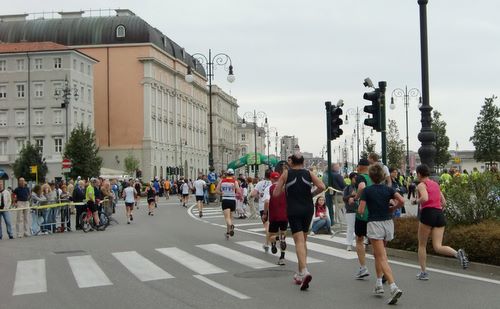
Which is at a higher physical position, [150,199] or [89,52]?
[89,52]

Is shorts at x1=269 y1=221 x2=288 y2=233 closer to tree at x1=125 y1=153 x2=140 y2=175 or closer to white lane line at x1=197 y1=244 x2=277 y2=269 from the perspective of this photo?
white lane line at x1=197 y1=244 x2=277 y2=269

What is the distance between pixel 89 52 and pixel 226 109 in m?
53.6

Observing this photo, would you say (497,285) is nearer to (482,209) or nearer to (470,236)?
(470,236)

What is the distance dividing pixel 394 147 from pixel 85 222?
135ft

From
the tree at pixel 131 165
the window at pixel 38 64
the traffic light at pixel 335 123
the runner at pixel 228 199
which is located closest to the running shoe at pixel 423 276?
the runner at pixel 228 199

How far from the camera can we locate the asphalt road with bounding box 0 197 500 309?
344 inches

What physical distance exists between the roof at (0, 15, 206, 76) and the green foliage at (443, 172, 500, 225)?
8541 centimetres

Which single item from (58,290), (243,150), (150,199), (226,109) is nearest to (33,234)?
(150,199)

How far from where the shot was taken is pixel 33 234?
72.0 ft

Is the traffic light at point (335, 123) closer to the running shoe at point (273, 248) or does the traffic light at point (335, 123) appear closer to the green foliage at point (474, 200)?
the running shoe at point (273, 248)

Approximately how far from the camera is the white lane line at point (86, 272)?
1067cm

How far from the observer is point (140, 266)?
12.5m

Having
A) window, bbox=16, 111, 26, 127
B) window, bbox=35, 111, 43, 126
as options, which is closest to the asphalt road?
window, bbox=35, 111, 43, 126

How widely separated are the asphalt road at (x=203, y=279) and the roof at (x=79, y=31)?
80.6 metres
